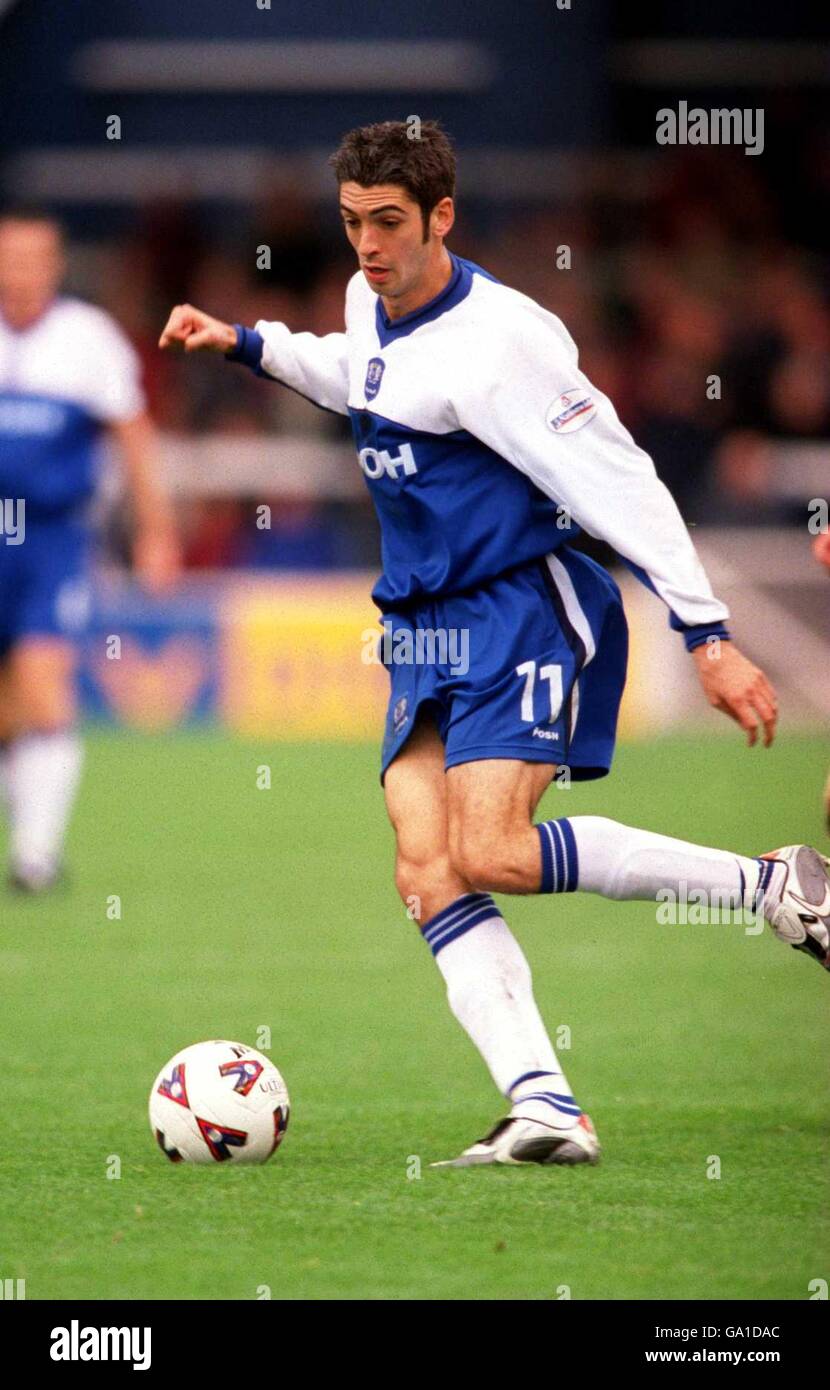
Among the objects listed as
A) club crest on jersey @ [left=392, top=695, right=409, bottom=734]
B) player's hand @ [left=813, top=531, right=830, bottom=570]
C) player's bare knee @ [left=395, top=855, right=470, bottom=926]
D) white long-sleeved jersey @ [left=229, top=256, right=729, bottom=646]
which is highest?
white long-sleeved jersey @ [left=229, top=256, right=729, bottom=646]

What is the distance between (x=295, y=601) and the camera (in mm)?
14914

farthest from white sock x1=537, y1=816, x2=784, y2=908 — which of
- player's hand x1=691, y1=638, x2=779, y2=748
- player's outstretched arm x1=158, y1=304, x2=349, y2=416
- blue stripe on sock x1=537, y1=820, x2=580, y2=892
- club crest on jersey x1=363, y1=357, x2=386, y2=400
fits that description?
player's outstretched arm x1=158, y1=304, x2=349, y2=416

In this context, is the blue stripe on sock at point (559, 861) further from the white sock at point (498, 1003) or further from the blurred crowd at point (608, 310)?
the blurred crowd at point (608, 310)

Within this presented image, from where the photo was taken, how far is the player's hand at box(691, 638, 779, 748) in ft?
16.0

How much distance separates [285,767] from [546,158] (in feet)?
25.0

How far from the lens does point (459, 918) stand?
5219mm

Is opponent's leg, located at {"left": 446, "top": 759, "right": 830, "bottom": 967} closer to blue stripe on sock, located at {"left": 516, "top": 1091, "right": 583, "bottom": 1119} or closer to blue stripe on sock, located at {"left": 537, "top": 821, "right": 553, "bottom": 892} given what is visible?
blue stripe on sock, located at {"left": 537, "top": 821, "right": 553, "bottom": 892}

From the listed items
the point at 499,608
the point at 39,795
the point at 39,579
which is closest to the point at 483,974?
the point at 499,608

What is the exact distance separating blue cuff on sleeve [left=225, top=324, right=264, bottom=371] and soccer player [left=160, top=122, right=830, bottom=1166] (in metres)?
0.36

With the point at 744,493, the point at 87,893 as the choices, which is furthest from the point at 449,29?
the point at 87,893

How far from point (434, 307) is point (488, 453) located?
1.10 ft

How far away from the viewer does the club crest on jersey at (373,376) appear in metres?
5.27

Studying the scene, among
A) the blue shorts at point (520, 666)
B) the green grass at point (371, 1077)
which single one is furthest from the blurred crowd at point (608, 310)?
the blue shorts at point (520, 666)

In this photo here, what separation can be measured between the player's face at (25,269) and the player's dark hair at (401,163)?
14.6 feet
